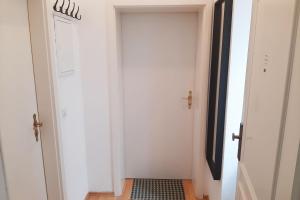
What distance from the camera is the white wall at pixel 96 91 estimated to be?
2.26 m

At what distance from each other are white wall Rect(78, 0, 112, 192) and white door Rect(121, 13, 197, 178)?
0.38 metres

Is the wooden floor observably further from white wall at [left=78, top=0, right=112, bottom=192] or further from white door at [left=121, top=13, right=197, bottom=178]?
white door at [left=121, top=13, right=197, bottom=178]

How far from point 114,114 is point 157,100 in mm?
581

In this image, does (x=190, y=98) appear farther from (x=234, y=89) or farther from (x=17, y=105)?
(x=17, y=105)

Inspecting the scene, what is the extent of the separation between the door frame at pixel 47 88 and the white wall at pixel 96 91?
58 cm

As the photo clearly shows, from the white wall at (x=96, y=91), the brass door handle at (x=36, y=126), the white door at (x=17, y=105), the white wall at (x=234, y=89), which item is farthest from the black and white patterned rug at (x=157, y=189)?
the brass door handle at (x=36, y=126)

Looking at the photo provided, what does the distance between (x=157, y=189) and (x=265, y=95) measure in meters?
2.13

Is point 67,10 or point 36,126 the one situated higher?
point 67,10

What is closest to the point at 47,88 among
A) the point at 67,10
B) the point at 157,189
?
the point at 67,10

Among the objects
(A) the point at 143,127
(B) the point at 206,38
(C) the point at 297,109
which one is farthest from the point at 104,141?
(C) the point at 297,109

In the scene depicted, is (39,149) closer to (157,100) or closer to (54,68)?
(54,68)

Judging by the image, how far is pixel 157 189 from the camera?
2746 millimetres

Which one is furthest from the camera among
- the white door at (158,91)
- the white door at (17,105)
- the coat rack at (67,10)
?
the white door at (158,91)

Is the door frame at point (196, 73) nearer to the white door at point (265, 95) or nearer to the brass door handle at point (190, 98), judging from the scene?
the brass door handle at point (190, 98)
